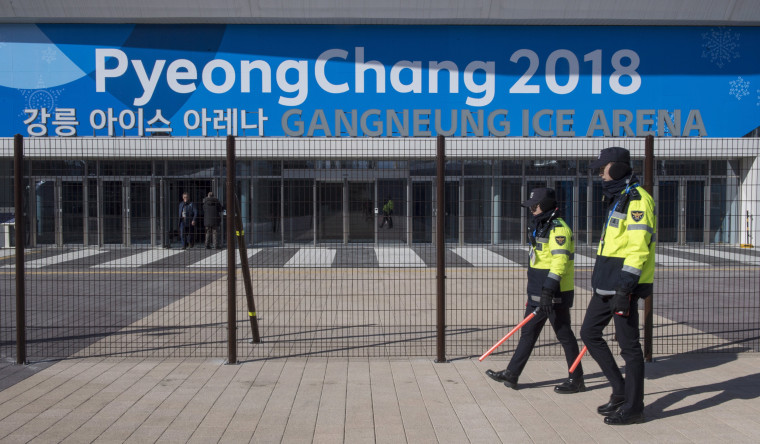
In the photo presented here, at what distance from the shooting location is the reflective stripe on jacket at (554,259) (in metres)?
4.79

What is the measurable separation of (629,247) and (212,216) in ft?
16.2

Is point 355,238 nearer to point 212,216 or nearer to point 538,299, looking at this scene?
point 212,216

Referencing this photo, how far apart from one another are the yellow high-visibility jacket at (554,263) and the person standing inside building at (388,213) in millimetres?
1816

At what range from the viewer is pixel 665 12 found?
19.5 m

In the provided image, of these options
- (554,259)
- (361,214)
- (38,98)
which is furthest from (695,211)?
(38,98)

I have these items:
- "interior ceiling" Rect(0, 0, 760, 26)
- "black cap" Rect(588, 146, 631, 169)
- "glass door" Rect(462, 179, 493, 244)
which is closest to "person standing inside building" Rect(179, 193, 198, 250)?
"glass door" Rect(462, 179, 493, 244)

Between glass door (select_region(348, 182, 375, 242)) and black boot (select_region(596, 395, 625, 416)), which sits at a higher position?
glass door (select_region(348, 182, 375, 242))

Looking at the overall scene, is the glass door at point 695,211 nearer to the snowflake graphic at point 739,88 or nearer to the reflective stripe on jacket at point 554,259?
the reflective stripe on jacket at point 554,259

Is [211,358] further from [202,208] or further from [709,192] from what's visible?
[709,192]

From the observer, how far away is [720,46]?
2005 cm

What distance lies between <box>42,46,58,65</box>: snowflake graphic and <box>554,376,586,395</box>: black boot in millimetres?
20075

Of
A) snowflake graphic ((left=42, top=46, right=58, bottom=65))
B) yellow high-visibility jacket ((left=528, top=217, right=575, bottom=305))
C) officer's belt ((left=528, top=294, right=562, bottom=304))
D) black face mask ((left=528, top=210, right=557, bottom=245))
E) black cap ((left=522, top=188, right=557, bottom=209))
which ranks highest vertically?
snowflake graphic ((left=42, top=46, right=58, bottom=65))

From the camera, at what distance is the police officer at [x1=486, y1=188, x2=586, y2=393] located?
4812 mm

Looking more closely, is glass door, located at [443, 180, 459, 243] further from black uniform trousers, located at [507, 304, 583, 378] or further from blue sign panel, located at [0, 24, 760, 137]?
blue sign panel, located at [0, 24, 760, 137]
